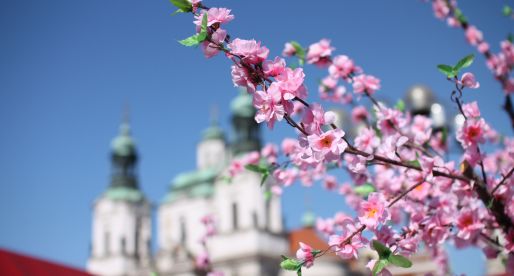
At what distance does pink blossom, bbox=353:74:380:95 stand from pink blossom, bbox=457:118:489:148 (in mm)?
1110

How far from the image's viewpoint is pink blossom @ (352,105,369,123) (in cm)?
571

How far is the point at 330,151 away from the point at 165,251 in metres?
37.5

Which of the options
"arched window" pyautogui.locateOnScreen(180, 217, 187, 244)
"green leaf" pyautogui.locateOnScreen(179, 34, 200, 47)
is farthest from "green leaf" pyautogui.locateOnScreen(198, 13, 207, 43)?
"arched window" pyautogui.locateOnScreen(180, 217, 187, 244)

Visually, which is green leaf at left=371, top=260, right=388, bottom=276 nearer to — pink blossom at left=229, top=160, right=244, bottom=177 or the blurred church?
pink blossom at left=229, top=160, right=244, bottom=177

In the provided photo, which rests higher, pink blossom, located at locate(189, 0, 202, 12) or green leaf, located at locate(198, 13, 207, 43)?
pink blossom, located at locate(189, 0, 202, 12)

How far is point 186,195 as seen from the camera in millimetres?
43188

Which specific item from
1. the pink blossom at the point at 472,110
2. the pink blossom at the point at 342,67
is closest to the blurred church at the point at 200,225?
the pink blossom at the point at 342,67

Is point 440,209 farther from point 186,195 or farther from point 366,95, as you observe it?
point 186,195

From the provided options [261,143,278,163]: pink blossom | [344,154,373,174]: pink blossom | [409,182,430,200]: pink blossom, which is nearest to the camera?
[344,154,373,174]: pink blossom

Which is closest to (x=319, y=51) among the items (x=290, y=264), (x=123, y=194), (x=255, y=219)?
(x=290, y=264)

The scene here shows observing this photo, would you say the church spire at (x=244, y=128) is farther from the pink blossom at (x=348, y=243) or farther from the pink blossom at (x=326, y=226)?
the pink blossom at (x=348, y=243)

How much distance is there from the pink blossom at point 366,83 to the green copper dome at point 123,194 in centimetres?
4041

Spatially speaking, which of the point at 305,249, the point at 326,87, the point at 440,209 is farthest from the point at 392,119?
the point at 305,249

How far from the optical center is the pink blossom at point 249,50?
250 cm
